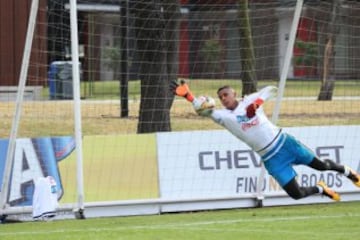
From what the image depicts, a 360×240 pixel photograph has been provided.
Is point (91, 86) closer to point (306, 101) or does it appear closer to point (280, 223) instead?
point (306, 101)

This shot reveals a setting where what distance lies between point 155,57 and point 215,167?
12.0ft

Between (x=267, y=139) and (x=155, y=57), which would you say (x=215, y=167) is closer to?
(x=267, y=139)

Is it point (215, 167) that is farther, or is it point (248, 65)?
point (248, 65)

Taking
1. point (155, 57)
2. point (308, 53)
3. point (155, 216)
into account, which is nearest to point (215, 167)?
point (155, 216)

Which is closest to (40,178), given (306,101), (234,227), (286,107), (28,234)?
(28,234)

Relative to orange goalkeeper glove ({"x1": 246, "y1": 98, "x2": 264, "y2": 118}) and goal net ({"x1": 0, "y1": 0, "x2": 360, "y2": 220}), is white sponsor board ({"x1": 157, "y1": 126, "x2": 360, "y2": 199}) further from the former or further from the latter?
orange goalkeeper glove ({"x1": 246, "y1": 98, "x2": 264, "y2": 118})

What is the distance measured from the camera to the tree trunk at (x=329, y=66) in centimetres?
2119

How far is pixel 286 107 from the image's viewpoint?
22.1 m

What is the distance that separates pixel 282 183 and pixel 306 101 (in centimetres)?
1115

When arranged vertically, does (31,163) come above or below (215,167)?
above

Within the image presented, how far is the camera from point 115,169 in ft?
47.8

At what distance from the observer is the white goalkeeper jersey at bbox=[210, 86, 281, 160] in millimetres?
12266

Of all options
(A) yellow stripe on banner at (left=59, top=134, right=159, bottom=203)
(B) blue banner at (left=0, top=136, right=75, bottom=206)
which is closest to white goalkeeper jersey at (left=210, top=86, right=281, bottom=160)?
(A) yellow stripe on banner at (left=59, top=134, right=159, bottom=203)

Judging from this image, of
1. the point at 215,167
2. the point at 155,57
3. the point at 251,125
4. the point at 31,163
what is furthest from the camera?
the point at 155,57
